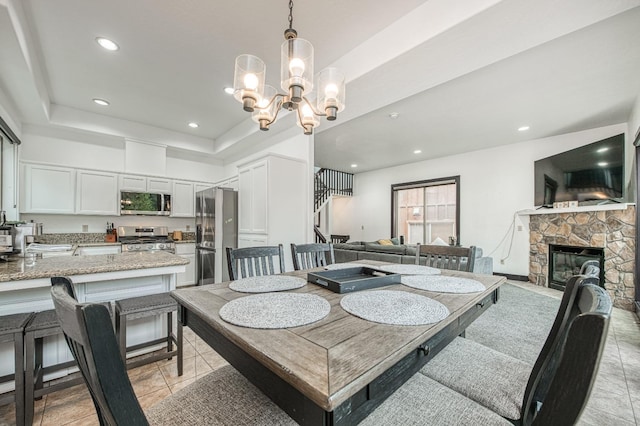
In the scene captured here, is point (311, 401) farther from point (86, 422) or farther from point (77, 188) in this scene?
point (77, 188)

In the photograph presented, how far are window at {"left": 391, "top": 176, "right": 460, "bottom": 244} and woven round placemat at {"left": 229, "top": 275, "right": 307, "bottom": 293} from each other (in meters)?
5.76

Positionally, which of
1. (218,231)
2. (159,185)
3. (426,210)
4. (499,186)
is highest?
(499,186)

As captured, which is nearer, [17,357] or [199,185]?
[17,357]

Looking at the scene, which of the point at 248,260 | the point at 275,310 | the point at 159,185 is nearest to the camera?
the point at 275,310

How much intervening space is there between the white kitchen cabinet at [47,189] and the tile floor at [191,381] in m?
3.37

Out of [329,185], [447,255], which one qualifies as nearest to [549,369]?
[447,255]

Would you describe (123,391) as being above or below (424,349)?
above

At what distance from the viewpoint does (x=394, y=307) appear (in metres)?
1.12

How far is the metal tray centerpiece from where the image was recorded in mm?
1406

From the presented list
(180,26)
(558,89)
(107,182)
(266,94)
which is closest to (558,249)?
(558,89)

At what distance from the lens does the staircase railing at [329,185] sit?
8117 millimetres

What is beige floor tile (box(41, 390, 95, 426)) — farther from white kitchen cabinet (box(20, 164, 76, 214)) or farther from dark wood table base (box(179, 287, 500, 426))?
white kitchen cabinet (box(20, 164, 76, 214))

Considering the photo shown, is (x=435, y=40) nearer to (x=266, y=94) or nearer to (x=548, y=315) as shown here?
(x=266, y=94)

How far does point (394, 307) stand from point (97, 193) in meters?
5.26
